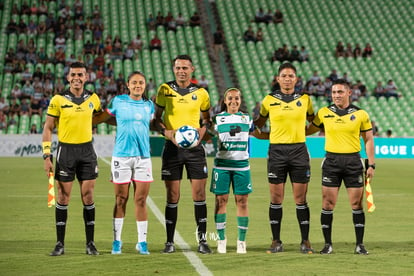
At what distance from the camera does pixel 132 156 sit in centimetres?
848

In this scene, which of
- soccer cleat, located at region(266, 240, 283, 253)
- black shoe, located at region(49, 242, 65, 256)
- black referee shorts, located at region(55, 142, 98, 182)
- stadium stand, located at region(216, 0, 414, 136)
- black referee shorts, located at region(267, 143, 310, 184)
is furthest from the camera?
stadium stand, located at region(216, 0, 414, 136)

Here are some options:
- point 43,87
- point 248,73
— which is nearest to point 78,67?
point 43,87

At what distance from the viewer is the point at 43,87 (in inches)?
1245

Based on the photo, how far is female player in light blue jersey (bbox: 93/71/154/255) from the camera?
844 cm

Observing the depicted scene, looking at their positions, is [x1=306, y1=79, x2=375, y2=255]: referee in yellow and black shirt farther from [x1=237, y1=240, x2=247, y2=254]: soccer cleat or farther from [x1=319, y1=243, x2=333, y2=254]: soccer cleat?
[x1=237, y1=240, x2=247, y2=254]: soccer cleat

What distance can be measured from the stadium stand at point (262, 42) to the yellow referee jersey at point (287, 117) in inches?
914

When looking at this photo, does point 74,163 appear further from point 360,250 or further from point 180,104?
point 360,250

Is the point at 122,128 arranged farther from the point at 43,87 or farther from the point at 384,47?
the point at 384,47

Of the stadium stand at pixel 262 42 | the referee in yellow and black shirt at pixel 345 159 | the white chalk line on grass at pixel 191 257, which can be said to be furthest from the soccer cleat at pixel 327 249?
the stadium stand at pixel 262 42

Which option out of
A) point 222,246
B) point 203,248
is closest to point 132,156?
point 203,248

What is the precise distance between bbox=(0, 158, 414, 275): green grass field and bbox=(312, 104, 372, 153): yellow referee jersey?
1174 mm

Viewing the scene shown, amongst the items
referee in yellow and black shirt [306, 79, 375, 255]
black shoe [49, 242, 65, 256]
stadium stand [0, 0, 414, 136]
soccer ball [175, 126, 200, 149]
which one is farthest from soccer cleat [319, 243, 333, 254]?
stadium stand [0, 0, 414, 136]

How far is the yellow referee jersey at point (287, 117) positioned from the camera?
879cm

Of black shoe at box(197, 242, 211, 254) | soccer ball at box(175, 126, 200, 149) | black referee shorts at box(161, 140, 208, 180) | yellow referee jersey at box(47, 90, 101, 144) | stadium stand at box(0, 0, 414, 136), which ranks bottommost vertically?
black shoe at box(197, 242, 211, 254)
